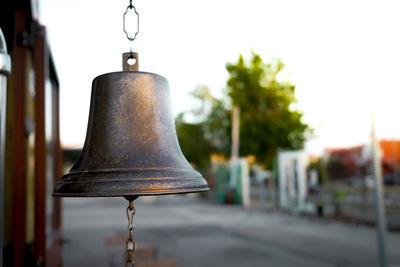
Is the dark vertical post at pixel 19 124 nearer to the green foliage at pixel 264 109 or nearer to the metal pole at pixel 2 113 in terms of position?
the metal pole at pixel 2 113

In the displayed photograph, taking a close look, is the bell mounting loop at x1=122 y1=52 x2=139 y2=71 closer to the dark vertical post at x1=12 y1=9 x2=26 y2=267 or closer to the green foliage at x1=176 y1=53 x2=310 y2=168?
the dark vertical post at x1=12 y1=9 x2=26 y2=267

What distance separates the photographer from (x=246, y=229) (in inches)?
476

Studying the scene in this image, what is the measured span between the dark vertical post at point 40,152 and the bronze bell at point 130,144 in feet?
2.33

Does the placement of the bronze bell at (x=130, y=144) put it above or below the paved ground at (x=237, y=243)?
above

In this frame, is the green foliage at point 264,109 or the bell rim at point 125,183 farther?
the green foliage at point 264,109

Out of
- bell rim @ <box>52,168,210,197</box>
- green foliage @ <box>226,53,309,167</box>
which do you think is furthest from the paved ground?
green foliage @ <box>226,53,309,167</box>

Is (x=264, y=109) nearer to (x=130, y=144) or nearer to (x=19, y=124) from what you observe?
(x=19, y=124)

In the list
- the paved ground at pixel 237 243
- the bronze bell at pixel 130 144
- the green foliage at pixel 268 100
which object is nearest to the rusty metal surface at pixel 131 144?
the bronze bell at pixel 130 144

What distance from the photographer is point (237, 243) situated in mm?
9484

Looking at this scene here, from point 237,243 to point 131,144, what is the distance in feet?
27.3

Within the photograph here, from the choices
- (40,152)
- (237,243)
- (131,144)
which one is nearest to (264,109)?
(237,243)

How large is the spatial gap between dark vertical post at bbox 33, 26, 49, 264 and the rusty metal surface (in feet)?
2.33

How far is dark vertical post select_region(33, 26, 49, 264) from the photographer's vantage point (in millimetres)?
2312

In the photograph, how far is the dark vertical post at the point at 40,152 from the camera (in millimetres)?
2312
